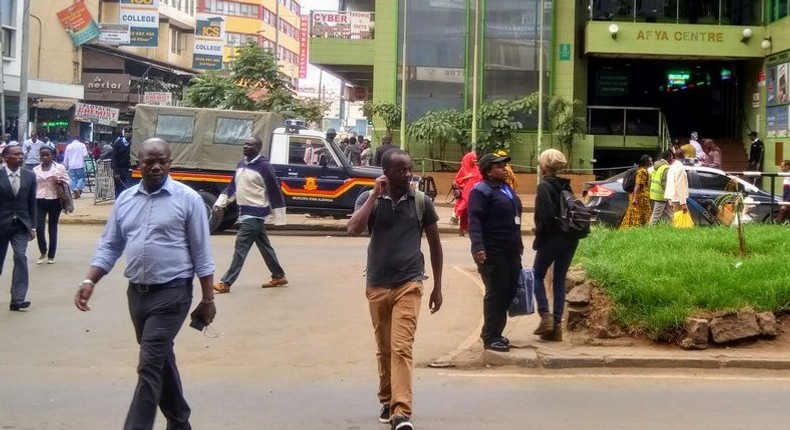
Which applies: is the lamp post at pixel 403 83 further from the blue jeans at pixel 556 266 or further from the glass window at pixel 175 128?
the blue jeans at pixel 556 266

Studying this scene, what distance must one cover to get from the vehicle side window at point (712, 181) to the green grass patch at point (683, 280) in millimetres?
7538

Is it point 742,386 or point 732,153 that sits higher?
point 732,153

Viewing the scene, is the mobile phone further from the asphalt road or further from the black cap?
the black cap

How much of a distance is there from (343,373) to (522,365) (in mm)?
1529

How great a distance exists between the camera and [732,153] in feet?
105

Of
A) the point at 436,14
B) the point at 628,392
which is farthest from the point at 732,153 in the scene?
the point at 628,392

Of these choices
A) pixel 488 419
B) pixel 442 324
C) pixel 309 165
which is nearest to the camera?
pixel 488 419

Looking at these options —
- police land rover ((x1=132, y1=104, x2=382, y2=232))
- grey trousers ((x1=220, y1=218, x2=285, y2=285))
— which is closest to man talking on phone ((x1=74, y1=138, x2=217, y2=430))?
grey trousers ((x1=220, y1=218, x2=285, y2=285))

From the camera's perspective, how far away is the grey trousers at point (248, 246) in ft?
39.0

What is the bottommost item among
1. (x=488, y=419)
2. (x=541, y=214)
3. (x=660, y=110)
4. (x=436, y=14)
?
(x=488, y=419)

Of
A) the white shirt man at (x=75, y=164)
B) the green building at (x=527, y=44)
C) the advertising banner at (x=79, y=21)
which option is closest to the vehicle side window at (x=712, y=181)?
the green building at (x=527, y=44)

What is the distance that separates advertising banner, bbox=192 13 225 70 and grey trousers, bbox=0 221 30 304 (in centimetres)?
2967

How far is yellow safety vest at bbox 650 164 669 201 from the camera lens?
53.8 ft

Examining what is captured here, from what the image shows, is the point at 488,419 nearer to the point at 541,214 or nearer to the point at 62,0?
the point at 541,214
